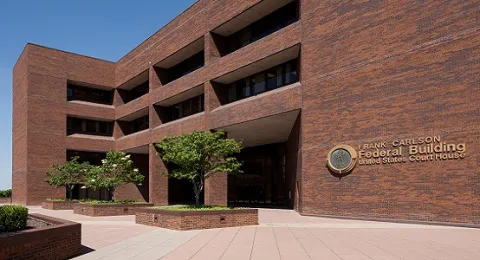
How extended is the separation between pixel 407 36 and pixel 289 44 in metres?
7.47

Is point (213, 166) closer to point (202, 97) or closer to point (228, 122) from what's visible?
point (228, 122)

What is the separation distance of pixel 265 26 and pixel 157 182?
17658 millimetres

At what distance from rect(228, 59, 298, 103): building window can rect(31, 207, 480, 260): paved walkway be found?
1220 centimetres

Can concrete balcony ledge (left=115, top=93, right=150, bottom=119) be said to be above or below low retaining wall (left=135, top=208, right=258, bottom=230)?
above

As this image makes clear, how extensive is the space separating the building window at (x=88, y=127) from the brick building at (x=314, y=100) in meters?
1.89

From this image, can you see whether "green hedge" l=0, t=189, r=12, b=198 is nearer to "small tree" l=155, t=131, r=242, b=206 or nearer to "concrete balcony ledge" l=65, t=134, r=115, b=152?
"concrete balcony ledge" l=65, t=134, r=115, b=152

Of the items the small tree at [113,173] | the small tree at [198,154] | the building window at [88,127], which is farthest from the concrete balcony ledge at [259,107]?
the building window at [88,127]

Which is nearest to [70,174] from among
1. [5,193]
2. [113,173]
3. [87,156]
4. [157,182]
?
[157,182]

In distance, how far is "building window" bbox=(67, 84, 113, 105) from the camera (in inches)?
1799

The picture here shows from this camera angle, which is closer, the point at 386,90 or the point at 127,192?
the point at 386,90

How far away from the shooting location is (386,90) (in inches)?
768

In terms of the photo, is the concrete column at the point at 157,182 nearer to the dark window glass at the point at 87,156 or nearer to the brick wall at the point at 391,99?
the dark window glass at the point at 87,156

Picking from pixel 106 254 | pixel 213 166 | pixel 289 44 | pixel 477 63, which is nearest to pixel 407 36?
pixel 477 63

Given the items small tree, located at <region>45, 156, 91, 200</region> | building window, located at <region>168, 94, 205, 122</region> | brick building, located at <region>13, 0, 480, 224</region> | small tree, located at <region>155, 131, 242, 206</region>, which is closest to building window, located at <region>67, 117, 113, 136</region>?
brick building, located at <region>13, 0, 480, 224</region>
